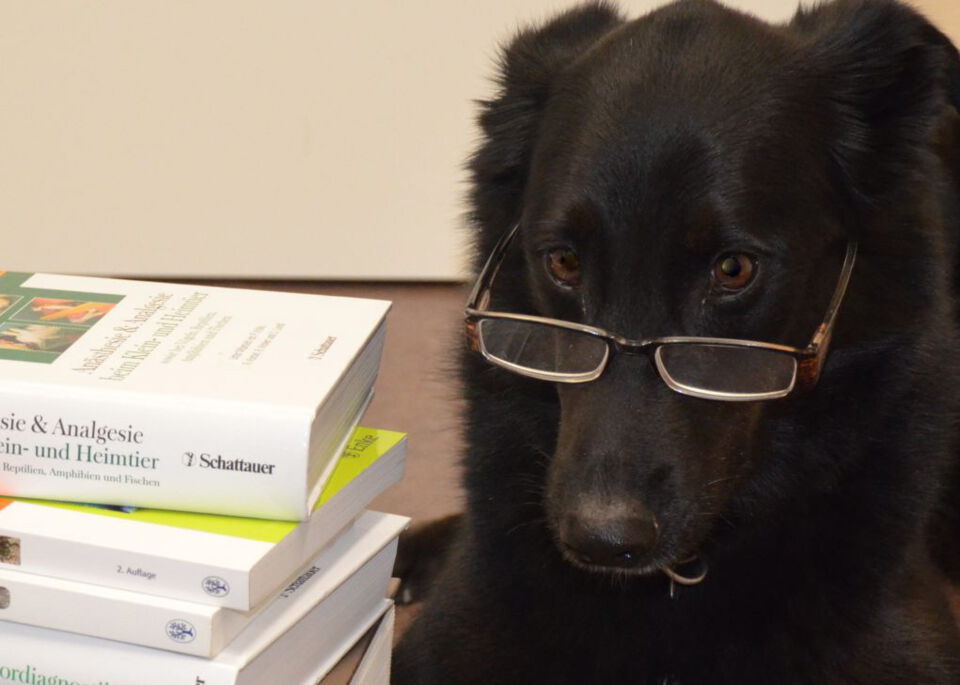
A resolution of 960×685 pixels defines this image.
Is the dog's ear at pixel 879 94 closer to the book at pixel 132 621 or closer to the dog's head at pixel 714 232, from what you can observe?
the dog's head at pixel 714 232

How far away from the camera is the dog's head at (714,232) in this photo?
1.08 meters

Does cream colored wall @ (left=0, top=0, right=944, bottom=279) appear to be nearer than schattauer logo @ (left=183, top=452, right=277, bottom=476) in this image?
No

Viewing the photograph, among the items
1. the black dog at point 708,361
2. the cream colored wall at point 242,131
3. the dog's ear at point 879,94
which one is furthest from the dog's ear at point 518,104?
the cream colored wall at point 242,131

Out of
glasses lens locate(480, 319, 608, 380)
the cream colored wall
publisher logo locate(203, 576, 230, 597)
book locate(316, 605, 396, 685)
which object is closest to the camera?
publisher logo locate(203, 576, 230, 597)

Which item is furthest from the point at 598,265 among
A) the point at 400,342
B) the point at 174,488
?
the point at 400,342

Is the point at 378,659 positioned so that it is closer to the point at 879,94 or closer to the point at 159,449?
the point at 159,449

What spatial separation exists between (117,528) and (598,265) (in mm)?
483

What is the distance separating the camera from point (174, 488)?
107 cm

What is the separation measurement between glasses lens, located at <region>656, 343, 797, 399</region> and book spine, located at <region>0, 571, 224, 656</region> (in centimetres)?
44

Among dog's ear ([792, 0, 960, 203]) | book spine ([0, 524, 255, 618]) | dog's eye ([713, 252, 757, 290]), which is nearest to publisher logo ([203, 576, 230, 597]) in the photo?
book spine ([0, 524, 255, 618])

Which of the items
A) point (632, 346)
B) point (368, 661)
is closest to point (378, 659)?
point (368, 661)

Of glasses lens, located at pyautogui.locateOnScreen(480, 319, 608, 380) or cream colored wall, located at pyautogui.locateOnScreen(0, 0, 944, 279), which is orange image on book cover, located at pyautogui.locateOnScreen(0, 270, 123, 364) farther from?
cream colored wall, located at pyautogui.locateOnScreen(0, 0, 944, 279)

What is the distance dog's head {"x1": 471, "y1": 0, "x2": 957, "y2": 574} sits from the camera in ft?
3.53

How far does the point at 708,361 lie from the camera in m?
1.09
